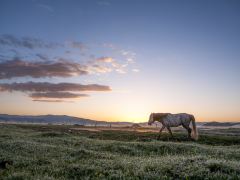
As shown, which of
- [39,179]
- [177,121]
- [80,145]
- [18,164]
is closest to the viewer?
[39,179]

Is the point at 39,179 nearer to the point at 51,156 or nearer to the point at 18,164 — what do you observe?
the point at 18,164

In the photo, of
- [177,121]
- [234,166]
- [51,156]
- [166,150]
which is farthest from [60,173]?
[177,121]

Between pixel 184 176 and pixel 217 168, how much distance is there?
95.5 inches

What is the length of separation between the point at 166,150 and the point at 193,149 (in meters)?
2.26

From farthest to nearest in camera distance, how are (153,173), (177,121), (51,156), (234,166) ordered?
1. (177,121)
2. (51,156)
3. (234,166)
4. (153,173)

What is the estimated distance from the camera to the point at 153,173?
→ 13.5m

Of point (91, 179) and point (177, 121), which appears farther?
point (177, 121)

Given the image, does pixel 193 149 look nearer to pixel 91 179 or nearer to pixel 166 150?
pixel 166 150

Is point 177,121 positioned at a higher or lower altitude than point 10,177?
higher

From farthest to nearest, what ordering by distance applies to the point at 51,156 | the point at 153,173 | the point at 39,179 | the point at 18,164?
the point at 51,156 → the point at 18,164 → the point at 153,173 → the point at 39,179

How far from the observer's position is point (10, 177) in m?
12.6

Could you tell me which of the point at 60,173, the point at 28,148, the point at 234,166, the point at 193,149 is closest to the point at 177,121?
the point at 193,149

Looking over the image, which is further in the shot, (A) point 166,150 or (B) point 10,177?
(A) point 166,150

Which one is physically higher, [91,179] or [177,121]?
[177,121]
